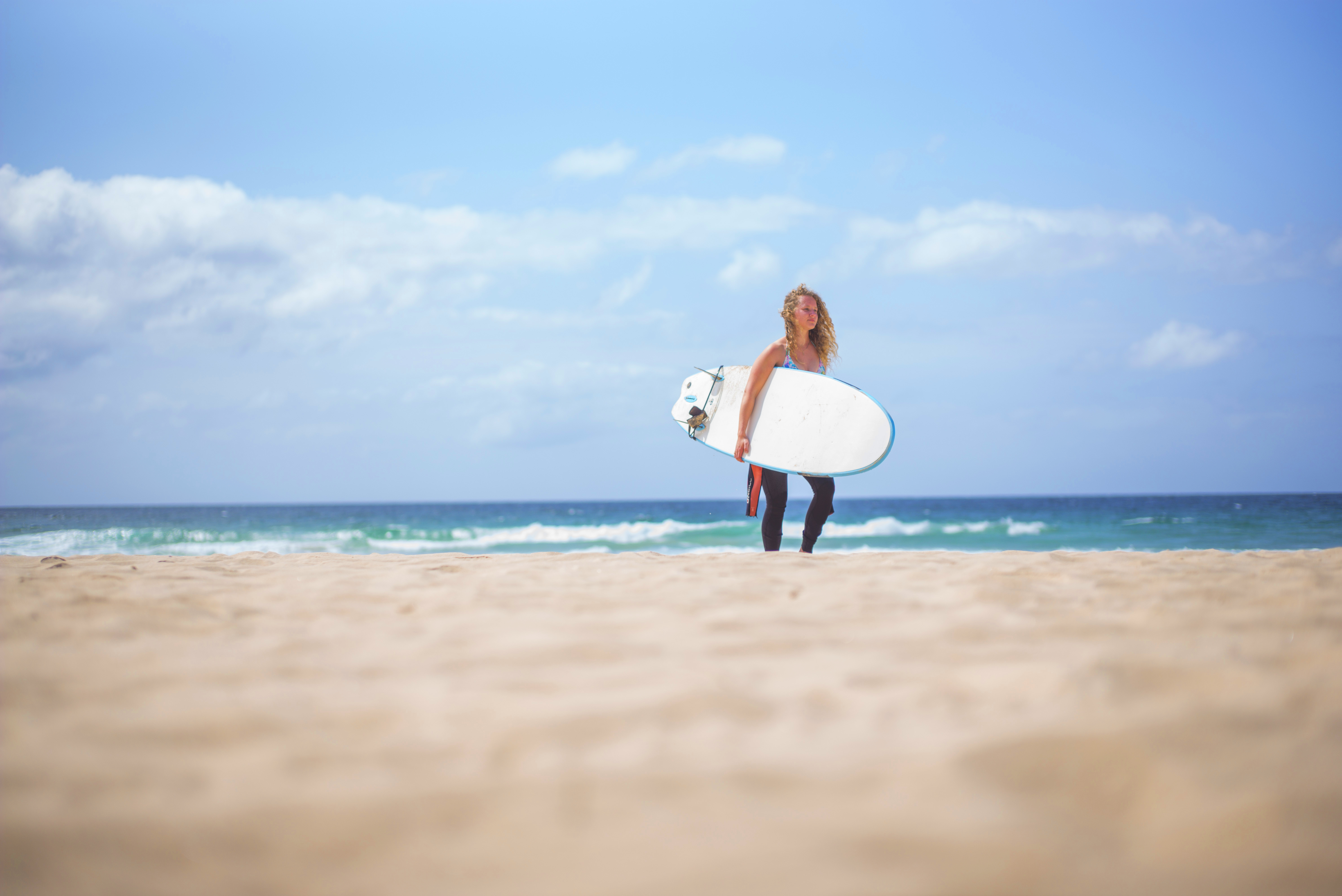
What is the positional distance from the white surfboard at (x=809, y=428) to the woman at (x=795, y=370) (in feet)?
0.18

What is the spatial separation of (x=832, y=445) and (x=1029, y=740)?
334cm

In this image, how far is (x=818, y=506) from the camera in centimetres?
417

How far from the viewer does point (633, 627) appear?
1979 mm

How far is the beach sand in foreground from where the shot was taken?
90cm

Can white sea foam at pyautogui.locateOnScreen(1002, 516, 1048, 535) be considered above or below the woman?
below

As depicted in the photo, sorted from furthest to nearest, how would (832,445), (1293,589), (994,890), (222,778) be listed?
(832,445) < (1293,589) < (222,778) < (994,890)

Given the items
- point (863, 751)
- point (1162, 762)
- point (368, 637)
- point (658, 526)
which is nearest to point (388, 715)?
point (368, 637)

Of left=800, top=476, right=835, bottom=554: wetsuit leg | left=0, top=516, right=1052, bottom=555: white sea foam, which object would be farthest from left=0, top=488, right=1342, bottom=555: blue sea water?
left=800, top=476, right=835, bottom=554: wetsuit leg

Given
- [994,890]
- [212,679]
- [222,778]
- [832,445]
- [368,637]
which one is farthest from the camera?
[832,445]

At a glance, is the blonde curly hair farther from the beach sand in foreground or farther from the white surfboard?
the beach sand in foreground

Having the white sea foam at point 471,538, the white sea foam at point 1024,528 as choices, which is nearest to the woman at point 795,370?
the white sea foam at point 471,538

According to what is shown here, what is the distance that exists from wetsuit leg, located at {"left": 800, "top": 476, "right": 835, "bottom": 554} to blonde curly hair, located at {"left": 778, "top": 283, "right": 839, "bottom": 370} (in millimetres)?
843

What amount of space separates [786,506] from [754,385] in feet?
2.48

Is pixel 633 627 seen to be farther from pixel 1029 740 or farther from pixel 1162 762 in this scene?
pixel 1162 762
